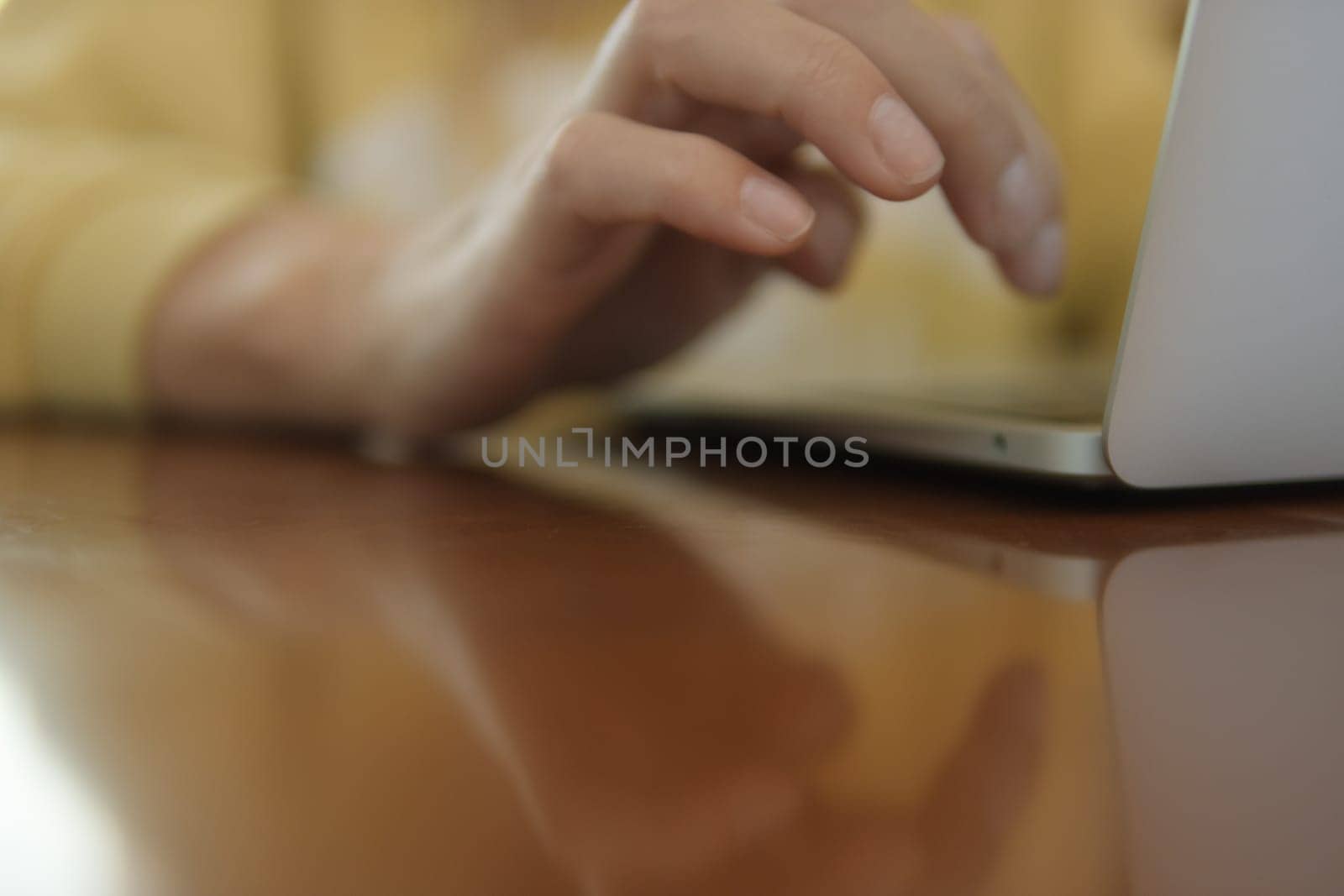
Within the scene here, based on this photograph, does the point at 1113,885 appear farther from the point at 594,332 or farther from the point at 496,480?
the point at 594,332

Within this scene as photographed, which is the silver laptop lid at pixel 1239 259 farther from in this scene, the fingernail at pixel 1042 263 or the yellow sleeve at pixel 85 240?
the yellow sleeve at pixel 85 240

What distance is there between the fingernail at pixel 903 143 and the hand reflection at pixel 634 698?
0.12 meters

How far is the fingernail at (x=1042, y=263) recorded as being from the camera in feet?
1.23

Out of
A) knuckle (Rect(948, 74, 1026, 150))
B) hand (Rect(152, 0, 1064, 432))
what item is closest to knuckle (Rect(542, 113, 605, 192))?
hand (Rect(152, 0, 1064, 432))

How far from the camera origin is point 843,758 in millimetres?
124

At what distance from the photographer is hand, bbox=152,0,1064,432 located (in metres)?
0.32

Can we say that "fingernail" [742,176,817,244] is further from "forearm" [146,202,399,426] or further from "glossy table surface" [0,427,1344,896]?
"forearm" [146,202,399,426]

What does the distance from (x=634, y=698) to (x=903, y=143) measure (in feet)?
0.70

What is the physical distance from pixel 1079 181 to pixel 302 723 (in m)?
1.05

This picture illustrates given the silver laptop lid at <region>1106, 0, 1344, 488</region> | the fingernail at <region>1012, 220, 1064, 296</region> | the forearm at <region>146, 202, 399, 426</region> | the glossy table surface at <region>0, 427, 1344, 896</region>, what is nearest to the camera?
the glossy table surface at <region>0, 427, 1344, 896</region>

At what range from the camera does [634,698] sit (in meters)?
0.15

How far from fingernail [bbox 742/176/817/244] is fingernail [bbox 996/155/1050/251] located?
0.08 meters

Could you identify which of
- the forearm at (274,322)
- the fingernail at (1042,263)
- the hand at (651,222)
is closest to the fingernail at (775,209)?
the hand at (651,222)

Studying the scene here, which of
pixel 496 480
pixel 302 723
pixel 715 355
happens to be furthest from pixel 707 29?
pixel 715 355
